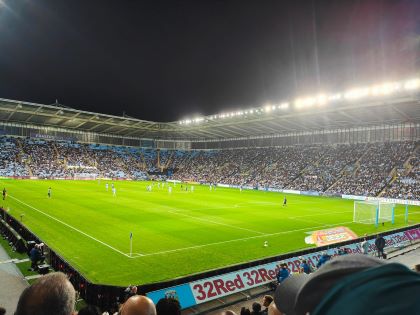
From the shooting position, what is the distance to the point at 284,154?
79.6 metres

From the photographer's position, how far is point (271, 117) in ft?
207

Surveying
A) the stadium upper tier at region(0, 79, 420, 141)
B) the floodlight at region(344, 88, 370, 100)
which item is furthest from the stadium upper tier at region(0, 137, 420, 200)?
the floodlight at region(344, 88, 370, 100)

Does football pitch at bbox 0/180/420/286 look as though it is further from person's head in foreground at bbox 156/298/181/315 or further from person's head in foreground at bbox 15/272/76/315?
person's head in foreground at bbox 15/272/76/315

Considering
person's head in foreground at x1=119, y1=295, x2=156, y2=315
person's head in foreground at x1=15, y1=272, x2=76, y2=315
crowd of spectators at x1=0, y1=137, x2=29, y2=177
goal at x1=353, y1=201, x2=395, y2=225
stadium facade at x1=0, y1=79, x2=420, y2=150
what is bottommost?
goal at x1=353, y1=201, x2=395, y2=225

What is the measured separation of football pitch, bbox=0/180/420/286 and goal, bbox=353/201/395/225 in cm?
97

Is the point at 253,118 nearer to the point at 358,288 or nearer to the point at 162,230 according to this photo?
the point at 162,230

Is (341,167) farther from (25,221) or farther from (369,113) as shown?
(25,221)

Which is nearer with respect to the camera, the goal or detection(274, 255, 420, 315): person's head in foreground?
detection(274, 255, 420, 315): person's head in foreground

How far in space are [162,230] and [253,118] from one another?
45.2 metres

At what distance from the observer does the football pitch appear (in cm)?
1725

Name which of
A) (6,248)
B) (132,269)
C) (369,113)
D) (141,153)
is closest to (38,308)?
(132,269)

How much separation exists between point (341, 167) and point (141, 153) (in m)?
61.4

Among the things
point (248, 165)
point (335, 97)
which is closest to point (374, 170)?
point (335, 97)

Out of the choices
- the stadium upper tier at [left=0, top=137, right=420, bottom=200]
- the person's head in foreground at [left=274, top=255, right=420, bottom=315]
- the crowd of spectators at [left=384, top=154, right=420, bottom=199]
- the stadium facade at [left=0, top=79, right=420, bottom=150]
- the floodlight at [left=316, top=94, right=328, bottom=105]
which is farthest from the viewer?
the stadium upper tier at [left=0, top=137, right=420, bottom=200]
